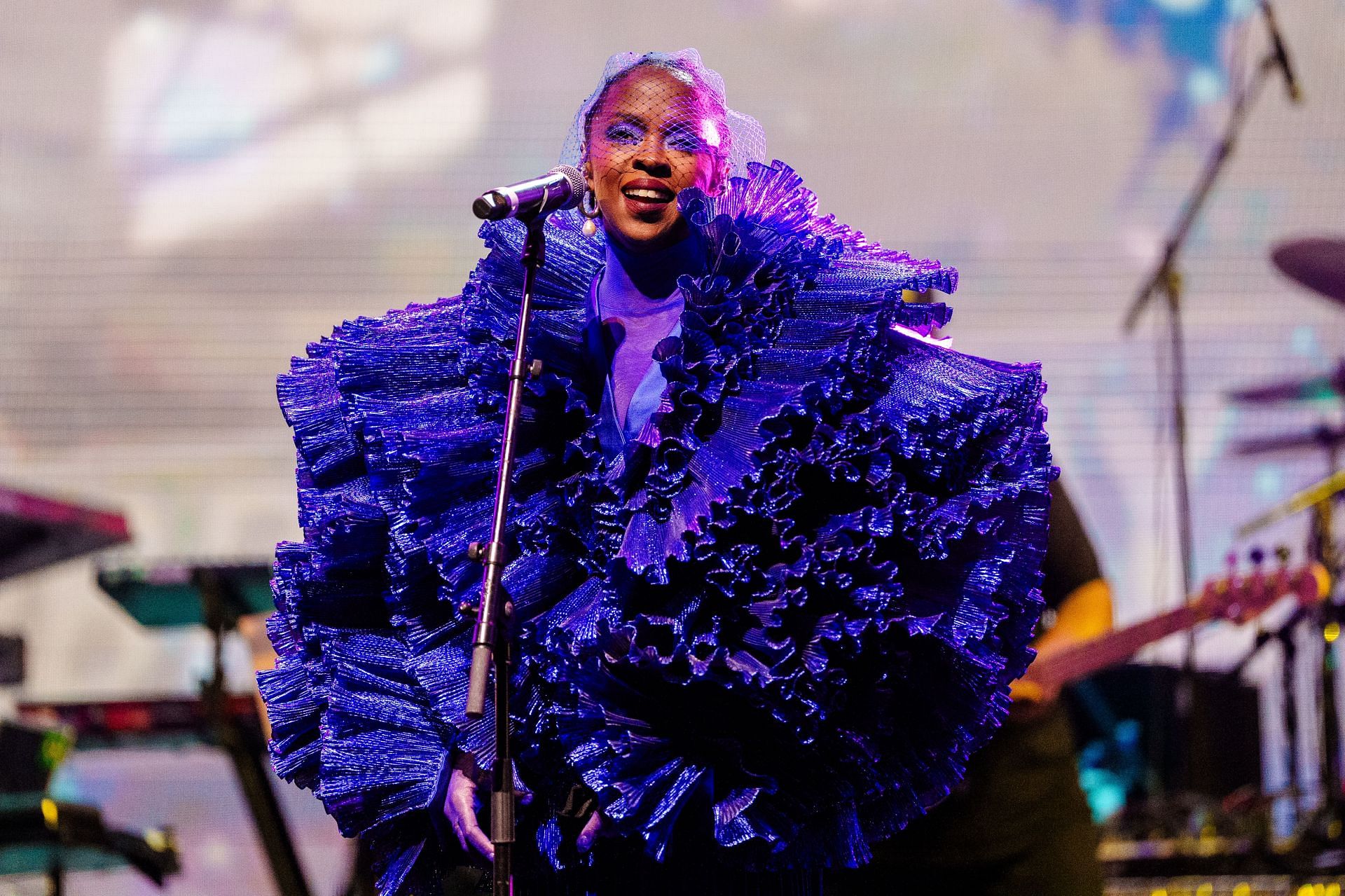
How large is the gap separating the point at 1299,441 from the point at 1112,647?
1.93 metres

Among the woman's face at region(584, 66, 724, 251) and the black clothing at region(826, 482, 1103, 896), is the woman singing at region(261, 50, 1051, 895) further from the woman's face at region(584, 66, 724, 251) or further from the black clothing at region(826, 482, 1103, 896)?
the black clothing at region(826, 482, 1103, 896)

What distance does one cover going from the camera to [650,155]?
1887 mm

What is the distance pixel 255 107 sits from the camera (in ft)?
19.3

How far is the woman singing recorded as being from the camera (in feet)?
5.39

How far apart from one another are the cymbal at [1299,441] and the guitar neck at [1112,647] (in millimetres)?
1487

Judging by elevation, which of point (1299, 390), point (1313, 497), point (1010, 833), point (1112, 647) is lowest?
point (1010, 833)

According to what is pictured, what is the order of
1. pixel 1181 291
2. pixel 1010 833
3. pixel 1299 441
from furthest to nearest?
pixel 1181 291 < pixel 1299 441 < pixel 1010 833

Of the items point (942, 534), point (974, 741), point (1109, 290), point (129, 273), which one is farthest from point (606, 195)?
point (129, 273)

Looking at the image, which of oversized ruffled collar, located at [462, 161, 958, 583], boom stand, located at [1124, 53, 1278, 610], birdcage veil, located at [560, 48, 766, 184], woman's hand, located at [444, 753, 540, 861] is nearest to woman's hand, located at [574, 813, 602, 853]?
woman's hand, located at [444, 753, 540, 861]

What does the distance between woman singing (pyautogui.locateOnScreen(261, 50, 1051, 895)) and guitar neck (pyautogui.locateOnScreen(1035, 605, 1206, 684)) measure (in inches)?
54.1

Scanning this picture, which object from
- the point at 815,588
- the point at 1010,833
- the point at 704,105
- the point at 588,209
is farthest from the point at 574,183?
the point at 1010,833

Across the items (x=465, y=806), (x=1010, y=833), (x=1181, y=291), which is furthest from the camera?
(x=1181, y=291)

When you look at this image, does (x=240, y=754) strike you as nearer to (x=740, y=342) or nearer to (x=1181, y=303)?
(x=740, y=342)

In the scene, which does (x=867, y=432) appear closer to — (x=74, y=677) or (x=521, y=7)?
(x=521, y=7)
